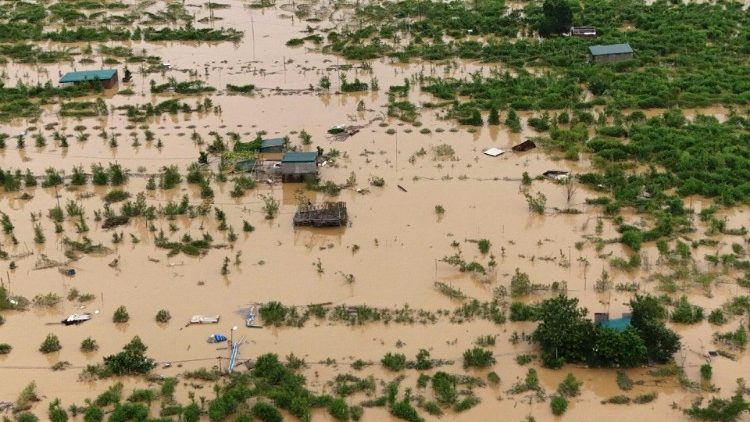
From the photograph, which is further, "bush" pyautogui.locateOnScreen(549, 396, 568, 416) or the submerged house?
the submerged house

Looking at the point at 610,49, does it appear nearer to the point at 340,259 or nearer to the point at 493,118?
the point at 493,118

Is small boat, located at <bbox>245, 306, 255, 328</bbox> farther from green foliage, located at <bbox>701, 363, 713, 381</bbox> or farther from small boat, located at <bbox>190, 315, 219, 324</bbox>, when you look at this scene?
green foliage, located at <bbox>701, 363, 713, 381</bbox>

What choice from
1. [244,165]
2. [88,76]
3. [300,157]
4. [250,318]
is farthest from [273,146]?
[88,76]

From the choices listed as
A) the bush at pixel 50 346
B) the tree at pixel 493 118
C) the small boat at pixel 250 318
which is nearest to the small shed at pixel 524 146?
the tree at pixel 493 118

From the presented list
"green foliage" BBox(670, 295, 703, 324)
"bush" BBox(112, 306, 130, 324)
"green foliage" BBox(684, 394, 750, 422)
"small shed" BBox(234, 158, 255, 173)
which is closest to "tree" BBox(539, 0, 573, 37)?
"small shed" BBox(234, 158, 255, 173)

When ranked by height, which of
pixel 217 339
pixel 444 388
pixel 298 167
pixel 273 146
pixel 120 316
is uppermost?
pixel 273 146

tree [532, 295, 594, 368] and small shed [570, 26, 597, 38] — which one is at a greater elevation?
small shed [570, 26, 597, 38]

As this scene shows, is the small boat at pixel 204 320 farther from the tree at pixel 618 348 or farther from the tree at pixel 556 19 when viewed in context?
the tree at pixel 556 19
